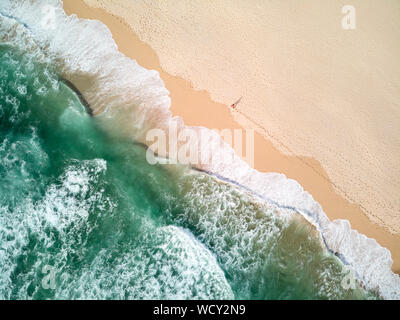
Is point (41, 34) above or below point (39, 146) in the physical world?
above

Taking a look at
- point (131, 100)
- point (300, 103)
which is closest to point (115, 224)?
point (131, 100)

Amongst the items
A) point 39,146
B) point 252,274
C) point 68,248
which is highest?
point 39,146


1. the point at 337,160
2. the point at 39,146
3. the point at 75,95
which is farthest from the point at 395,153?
the point at 39,146

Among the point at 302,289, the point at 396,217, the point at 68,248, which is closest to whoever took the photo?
the point at 68,248

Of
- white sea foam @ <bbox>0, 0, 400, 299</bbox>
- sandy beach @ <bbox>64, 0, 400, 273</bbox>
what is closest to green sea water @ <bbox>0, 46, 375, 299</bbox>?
white sea foam @ <bbox>0, 0, 400, 299</bbox>

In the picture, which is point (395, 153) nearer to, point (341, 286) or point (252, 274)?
point (341, 286)

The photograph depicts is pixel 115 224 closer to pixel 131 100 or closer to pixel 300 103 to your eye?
pixel 131 100

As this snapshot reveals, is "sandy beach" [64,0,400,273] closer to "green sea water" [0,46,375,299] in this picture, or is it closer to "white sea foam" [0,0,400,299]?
"white sea foam" [0,0,400,299]
